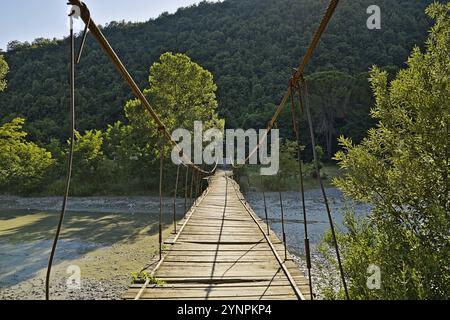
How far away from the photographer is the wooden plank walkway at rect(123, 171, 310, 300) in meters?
1.64

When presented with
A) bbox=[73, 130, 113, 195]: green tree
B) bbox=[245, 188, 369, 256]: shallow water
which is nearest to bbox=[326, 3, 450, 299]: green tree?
bbox=[245, 188, 369, 256]: shallow water

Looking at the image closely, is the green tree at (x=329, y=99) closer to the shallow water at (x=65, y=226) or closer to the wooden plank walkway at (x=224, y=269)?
the shallow water at (x=65, y=226)

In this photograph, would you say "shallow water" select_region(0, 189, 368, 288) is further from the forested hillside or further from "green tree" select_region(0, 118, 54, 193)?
the forested hillside

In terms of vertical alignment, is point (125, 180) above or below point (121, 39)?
below

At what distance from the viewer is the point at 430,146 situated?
10.5ft

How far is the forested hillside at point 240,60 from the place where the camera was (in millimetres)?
25125

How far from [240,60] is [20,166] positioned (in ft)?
81.7

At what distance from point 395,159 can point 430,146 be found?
1.18 ft

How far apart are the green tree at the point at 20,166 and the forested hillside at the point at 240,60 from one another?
7.77 meters

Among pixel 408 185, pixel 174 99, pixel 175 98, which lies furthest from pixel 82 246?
pixel 408 185

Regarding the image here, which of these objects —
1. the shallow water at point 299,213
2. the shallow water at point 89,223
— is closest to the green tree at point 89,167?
the shallow water at point 89,223

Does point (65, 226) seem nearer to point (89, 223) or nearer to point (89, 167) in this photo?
point (89, 223)
